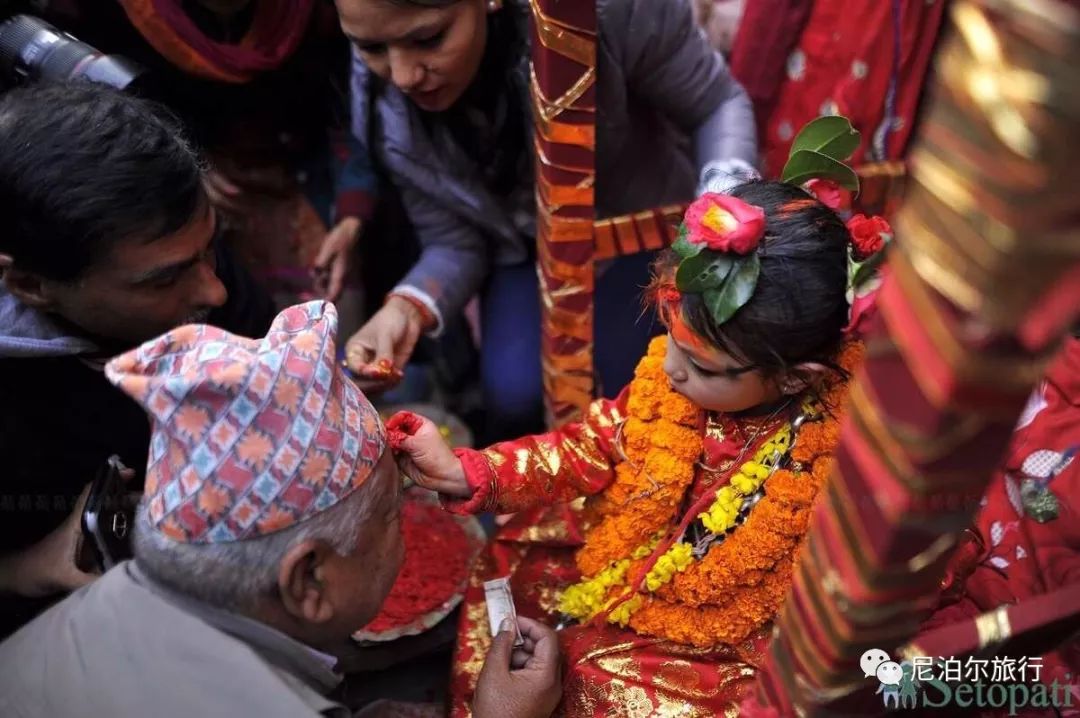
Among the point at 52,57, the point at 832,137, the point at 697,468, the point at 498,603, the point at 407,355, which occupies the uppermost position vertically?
the point at 832,137

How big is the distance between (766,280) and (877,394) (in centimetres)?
66

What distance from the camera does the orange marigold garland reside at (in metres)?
1.30

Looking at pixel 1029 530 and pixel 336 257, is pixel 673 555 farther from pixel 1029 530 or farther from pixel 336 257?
pixel 336 257

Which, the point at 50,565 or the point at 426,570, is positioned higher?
the point at 50,565

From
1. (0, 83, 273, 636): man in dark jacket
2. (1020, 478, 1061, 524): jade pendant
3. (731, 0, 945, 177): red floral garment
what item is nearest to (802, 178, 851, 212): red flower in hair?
(1020, 478, 1061, 524): jade pendant

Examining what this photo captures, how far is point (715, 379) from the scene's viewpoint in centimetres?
127

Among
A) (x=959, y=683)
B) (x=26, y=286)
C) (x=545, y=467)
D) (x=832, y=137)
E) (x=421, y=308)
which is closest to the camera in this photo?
(x=959, y=683)

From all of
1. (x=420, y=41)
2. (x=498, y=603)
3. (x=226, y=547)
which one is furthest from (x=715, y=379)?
(x=420, y=41)

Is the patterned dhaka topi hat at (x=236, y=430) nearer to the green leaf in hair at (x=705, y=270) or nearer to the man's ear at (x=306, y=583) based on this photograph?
the man's ear at (x=306, y=583)

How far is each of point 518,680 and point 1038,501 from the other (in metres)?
0.86

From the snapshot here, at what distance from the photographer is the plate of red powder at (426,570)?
1.65 m

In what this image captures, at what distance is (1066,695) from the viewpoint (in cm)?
110

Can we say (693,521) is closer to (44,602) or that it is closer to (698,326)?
(698,326)

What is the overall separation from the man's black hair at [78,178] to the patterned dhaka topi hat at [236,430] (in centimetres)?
38
